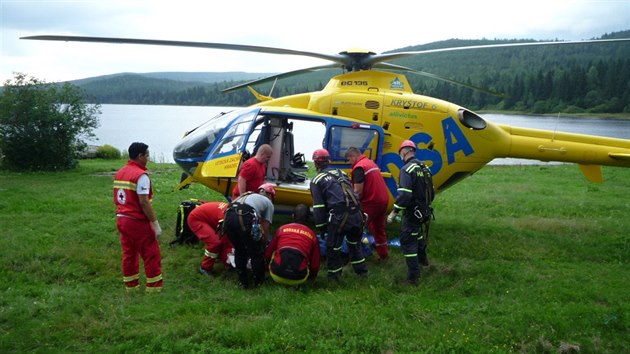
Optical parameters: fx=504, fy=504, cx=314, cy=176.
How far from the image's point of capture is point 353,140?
8.44 metres

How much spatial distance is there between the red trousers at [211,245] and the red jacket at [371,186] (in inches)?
82.7

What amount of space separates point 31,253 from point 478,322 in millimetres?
6082

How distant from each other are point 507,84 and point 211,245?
90.8 m

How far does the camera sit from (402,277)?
6.83m

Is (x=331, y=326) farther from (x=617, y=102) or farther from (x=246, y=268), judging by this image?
(x=617, y=102)

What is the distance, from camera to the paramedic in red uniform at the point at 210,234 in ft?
22.2

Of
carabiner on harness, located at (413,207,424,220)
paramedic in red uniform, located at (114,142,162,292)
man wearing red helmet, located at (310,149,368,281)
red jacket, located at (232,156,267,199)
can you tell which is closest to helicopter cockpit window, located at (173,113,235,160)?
red jacket, located at (232,156,267,199)

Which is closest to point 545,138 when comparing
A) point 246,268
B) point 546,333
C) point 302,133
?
point 546,333

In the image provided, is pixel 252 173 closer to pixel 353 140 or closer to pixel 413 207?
pixel 353 140

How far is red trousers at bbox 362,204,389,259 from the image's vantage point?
7.50 meters

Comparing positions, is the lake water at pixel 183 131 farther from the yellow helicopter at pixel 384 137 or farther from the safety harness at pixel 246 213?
the safety harness at pixel 246 213

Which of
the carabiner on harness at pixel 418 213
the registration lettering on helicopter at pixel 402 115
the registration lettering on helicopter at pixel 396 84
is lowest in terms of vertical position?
the carabiner on harness at pixel 418 213

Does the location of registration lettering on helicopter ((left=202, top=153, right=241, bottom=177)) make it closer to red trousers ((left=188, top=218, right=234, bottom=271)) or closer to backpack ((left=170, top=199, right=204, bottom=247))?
backpack ((left=170, top=199, right=204, bottom=247))

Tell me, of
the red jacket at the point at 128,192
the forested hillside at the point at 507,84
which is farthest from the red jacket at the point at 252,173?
the forested hillside at the point at 507,84
